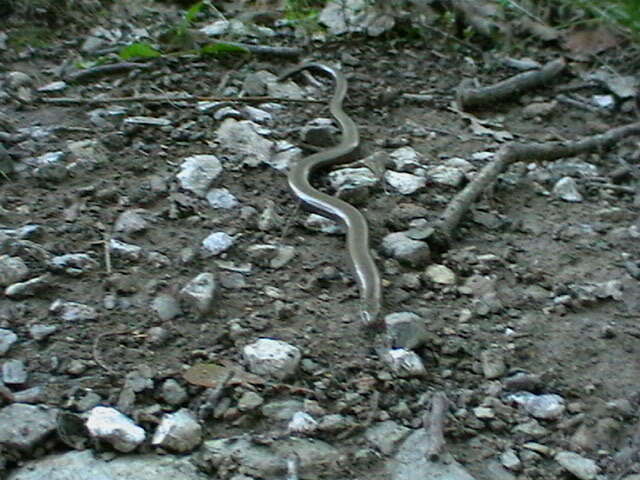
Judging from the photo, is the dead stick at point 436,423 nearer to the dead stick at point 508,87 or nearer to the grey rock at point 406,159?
the grey rock at point 406,159

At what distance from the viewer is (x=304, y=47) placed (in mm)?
4305

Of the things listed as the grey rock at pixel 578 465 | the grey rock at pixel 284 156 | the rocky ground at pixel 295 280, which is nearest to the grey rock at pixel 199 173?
the rocky ground at pixel 295 280

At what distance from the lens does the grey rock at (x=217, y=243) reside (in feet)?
9.02

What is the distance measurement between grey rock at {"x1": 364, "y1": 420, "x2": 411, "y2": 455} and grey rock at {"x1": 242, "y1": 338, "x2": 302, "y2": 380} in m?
0.26

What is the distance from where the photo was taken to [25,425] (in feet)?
6.57

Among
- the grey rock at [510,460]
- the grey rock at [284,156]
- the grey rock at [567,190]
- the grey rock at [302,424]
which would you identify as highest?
the grey rock at [567,190]

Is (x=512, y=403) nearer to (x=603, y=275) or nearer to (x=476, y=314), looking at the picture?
(x=476, y=314)

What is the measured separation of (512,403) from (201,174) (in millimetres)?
1383

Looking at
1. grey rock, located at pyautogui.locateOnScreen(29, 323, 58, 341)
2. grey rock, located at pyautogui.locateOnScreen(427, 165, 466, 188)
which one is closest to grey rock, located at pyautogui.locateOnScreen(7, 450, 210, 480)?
grey rock, located at pyautogui.locateOnScreen(29, 323, 58, 341)

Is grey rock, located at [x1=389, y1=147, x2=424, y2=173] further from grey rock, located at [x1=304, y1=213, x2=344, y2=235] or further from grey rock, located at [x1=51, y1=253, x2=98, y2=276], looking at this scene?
grey rock, located at [x1=51, y1=253, x2=98, y2=276]

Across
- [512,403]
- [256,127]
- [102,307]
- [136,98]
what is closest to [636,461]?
[512,403]

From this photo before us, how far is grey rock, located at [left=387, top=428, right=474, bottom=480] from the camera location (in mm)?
2016

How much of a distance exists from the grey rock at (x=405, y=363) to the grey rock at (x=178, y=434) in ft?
1.74

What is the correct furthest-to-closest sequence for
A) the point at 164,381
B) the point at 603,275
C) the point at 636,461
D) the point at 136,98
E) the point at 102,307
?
the point at 136,98 → the point at 603,275 → the point at 102,307 → the point at 164,381 → the point at 636,461
